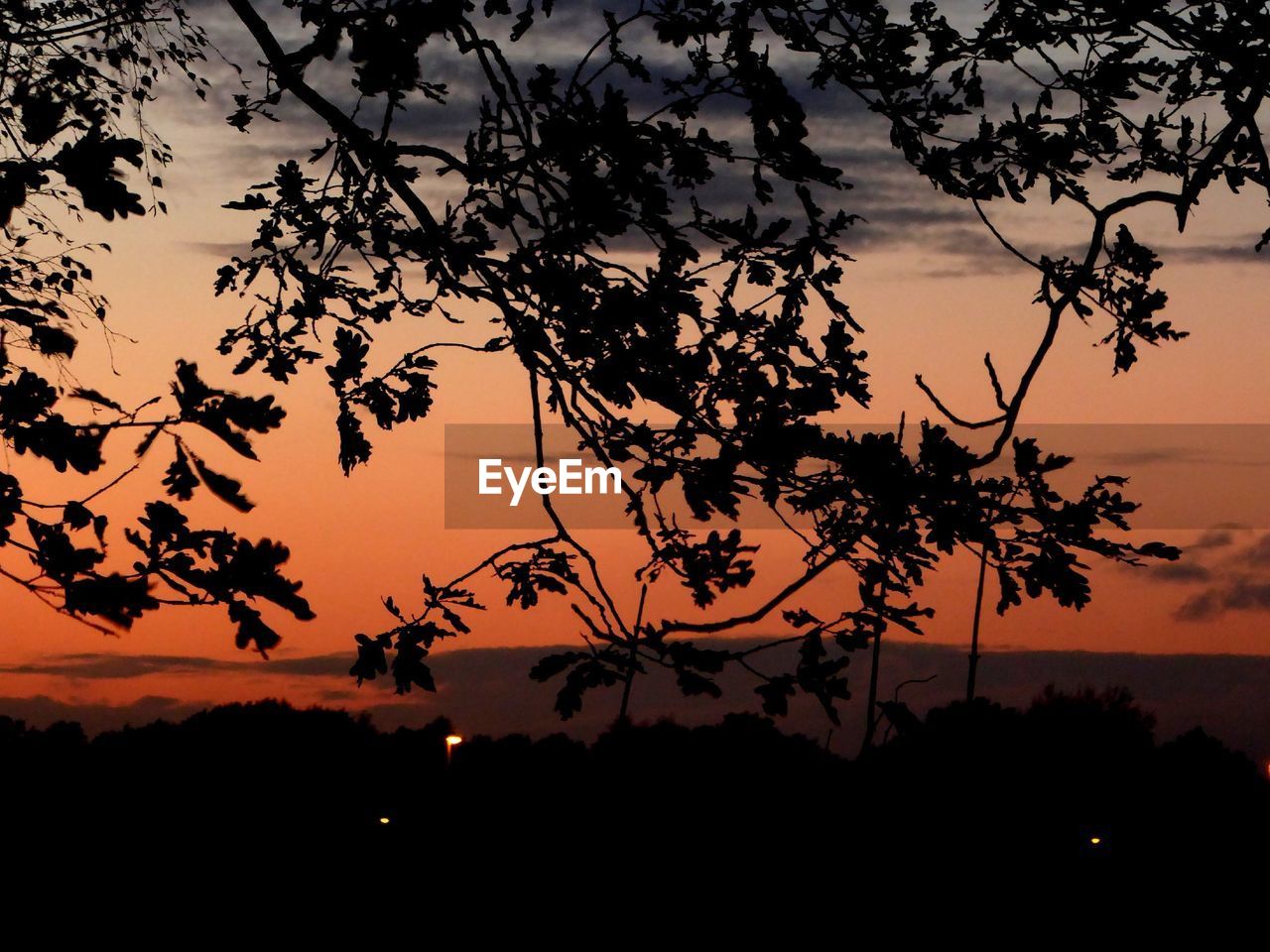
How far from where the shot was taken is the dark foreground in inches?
883

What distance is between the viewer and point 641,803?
→ 35219 millimetres

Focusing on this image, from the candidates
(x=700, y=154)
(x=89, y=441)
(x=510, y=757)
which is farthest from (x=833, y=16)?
(x=510, y=757)

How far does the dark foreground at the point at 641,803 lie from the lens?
22.4 m

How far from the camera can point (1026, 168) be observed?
23.3 feet

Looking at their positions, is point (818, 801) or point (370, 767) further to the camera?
point (370, 767)

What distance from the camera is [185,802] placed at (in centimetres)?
5972

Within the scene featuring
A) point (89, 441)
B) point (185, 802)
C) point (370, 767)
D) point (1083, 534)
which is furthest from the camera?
point (370, 767)

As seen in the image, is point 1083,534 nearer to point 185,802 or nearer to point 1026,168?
point 1026,168

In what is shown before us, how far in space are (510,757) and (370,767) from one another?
7.07 m

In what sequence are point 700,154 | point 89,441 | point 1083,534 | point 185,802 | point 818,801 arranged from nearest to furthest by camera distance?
point 89,441, point 1083,534, point 700,154, point 818,801, point 185,802

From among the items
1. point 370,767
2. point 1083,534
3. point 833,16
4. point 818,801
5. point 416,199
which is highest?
point 833,16

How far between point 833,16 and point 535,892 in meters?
20.8

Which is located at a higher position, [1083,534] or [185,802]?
[1083,534]

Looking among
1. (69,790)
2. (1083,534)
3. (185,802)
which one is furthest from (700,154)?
(69,790)
